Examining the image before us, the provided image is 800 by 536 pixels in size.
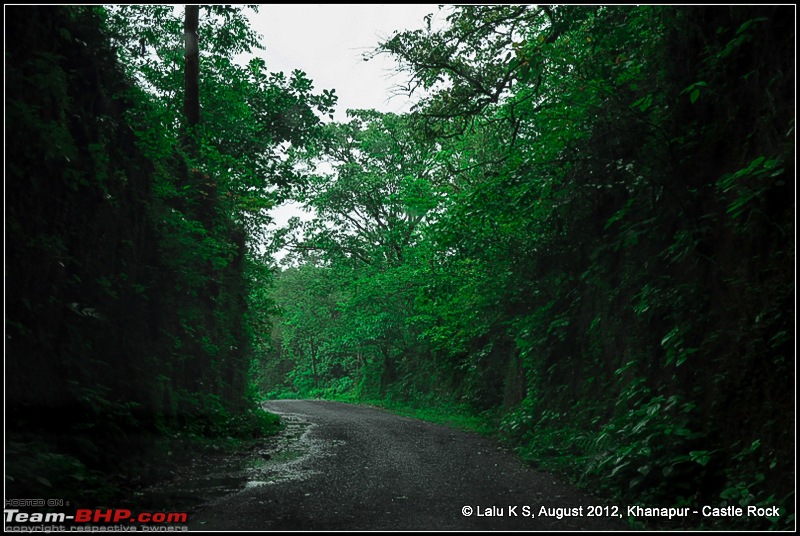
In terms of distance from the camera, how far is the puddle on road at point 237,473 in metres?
6.12

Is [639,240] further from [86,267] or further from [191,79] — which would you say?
[191,79]

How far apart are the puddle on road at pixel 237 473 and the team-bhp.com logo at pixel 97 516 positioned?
0.39 meters

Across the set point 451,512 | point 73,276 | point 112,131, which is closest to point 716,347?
point 451,512

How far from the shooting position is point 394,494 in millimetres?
6453

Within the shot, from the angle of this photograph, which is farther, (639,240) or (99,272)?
(639,240)

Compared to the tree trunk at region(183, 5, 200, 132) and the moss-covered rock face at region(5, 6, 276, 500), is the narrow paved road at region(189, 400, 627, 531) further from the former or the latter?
the tree trunk at region(183, 5, 200, 132)

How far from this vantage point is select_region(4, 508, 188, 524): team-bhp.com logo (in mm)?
4667

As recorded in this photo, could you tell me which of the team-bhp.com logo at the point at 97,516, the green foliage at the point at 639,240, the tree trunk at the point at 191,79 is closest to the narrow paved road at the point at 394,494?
the team-bhp.com logo at the point at 97,516

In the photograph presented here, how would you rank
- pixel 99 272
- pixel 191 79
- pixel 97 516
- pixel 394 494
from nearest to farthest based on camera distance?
1. pixel 97 516
2. pixel 394 494
3. pixel 99 272
4. pixel 191 79

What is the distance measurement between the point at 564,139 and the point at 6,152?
7.47 meters

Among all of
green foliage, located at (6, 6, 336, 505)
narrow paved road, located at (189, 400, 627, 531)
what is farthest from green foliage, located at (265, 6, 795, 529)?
green foliage, located at (6, 6, 336, 505)

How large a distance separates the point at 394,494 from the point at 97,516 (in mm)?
2959

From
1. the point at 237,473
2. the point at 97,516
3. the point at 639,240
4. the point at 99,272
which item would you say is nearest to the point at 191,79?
the point at 99,272

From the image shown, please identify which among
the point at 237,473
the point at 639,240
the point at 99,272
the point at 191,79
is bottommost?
the point at 237,473
